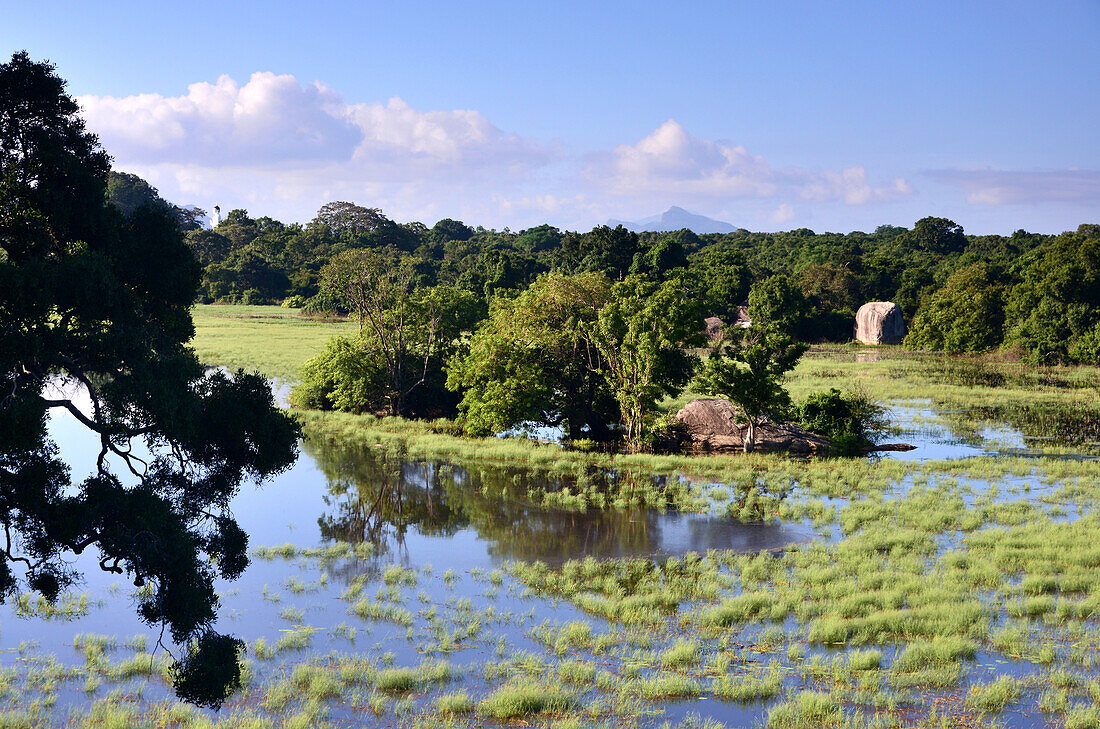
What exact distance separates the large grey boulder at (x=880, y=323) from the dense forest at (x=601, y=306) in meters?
1.71

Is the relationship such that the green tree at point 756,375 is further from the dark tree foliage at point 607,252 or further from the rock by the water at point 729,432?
the dark tree foliage at point 607,252

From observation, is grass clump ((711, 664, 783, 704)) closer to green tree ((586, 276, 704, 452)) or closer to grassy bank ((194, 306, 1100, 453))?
green tree ((586, 276, 704, 452))

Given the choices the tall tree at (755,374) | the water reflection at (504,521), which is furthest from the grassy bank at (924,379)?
the tall tree at (755,374)

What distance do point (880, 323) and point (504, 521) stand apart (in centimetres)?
6840

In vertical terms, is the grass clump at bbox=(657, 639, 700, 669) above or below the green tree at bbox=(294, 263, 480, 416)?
below

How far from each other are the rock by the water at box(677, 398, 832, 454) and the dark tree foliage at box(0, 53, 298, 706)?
965 inches

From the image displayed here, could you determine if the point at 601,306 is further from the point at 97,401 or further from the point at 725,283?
the point at 725,283

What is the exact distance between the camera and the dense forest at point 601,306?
34.2 metres

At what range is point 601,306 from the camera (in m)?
36.8

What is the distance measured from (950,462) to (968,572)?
13696mm

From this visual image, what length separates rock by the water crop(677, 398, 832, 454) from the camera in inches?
1348

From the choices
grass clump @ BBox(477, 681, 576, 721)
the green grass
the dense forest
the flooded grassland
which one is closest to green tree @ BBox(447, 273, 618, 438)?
the dense forest

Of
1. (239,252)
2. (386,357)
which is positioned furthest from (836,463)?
(239,252)

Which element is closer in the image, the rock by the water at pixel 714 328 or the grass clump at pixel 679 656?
the grass clump at pixel 679 656
